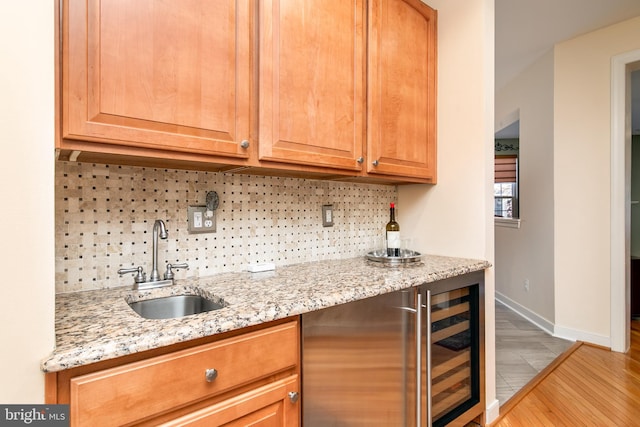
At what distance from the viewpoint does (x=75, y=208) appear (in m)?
1.16

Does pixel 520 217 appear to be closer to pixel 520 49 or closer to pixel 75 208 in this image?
pixel 520 49

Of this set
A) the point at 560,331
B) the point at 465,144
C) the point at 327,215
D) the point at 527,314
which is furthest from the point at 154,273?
the point at 527,314

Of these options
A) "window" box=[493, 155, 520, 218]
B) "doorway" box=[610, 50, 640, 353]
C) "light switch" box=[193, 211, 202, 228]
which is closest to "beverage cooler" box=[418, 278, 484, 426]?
"light switch" box=[193, 211, 202, 228]

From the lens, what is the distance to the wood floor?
1.88 metres

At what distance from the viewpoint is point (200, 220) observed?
1428 millimetres

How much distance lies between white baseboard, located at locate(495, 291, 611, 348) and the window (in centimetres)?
124

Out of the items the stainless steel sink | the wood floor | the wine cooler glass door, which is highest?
the stainless steel sink

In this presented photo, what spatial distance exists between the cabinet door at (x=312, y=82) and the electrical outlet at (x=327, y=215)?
38cm

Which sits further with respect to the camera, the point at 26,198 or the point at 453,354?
the point at 453,354

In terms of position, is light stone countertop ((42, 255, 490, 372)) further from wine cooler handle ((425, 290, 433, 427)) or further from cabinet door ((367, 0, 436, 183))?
cabinet door ((367, 0, 436, 183))

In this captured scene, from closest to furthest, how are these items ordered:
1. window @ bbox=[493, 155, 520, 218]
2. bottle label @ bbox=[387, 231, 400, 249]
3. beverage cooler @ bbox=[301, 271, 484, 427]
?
beverage cooler @ bbox=[301, 271, 484, 427] < bottle label @ bbox=[387, 231, 400, 249] < window @ bbox=[493, 155, 520, 218]

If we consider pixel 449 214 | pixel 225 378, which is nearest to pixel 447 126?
pixel 449 214

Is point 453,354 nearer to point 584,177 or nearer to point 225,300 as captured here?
point 225,300

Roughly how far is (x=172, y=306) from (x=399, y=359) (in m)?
0.92
